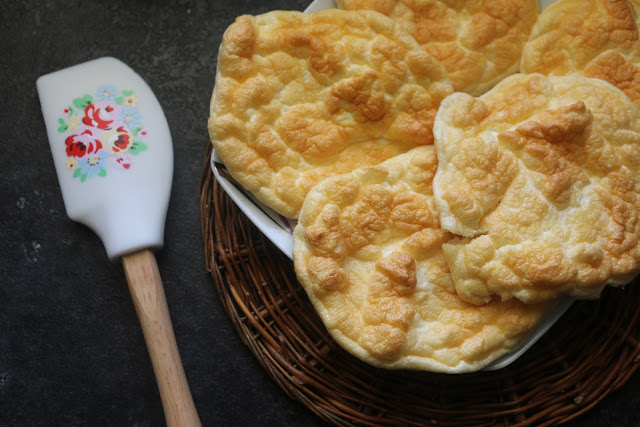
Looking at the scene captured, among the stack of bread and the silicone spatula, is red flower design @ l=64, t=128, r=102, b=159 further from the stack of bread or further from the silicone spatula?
the stack of bread

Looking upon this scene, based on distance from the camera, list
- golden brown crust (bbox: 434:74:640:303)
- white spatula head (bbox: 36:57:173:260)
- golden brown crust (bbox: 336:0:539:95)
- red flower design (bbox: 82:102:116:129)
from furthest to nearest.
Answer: red flower design (bbox: 82:102:116:129) → white spatula head (bbox: 36:57:173:260) → golden brown crust (bbox: 336:0:539:95) → golden brown crust (bbox: 434:74:640:303)

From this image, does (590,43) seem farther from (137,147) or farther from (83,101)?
(83,101)

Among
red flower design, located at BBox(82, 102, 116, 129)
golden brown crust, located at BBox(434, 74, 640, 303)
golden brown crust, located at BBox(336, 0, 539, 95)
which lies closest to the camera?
golden brown crust, located at BBox(434, 74, 640, 303)

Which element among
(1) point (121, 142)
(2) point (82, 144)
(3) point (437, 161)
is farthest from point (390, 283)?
(2) point (82, 144)

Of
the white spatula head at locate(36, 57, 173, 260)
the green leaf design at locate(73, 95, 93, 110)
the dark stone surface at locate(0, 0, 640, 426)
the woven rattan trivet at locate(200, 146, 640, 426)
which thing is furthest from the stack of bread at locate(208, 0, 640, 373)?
the green leaf design at locate(73, 95, 93, 110)

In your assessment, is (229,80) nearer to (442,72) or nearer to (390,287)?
(442,72)

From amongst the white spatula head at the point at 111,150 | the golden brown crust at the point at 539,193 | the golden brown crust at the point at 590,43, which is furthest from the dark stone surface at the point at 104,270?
the golden brown crust at the point at 590,43

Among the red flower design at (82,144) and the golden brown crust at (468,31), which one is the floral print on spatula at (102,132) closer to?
the red flower design at (82,144)
